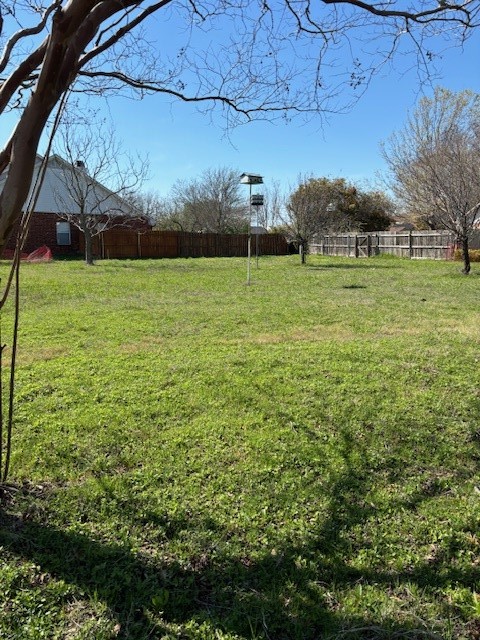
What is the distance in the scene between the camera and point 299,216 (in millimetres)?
Answer: 21344

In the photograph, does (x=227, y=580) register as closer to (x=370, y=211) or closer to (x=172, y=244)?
(x=172, y=244)

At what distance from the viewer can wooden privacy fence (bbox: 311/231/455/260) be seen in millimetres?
23859

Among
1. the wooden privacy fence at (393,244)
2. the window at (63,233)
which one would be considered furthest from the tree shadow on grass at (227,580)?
the window at (63,233)

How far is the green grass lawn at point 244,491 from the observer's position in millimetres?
2031

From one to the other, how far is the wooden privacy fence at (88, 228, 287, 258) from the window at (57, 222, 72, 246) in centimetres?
279

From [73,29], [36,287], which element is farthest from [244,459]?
[36,287]

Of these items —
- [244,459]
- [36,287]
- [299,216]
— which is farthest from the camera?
[299,216]

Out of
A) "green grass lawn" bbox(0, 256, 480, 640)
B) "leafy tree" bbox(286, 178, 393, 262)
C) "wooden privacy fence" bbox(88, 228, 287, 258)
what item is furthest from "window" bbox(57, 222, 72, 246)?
"green grass lawn" bbox(0, 256, 480, 640)

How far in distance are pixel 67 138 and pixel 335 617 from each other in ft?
61.8

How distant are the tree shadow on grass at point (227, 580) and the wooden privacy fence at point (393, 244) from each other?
2280 cm

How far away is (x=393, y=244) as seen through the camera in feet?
86.2

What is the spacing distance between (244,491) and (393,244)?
2531 cm

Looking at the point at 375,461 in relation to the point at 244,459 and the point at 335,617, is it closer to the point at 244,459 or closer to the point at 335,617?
the point at 244,459

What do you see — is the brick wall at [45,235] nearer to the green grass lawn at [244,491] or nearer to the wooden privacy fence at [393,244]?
the wooden privacy fence at [393,244]
